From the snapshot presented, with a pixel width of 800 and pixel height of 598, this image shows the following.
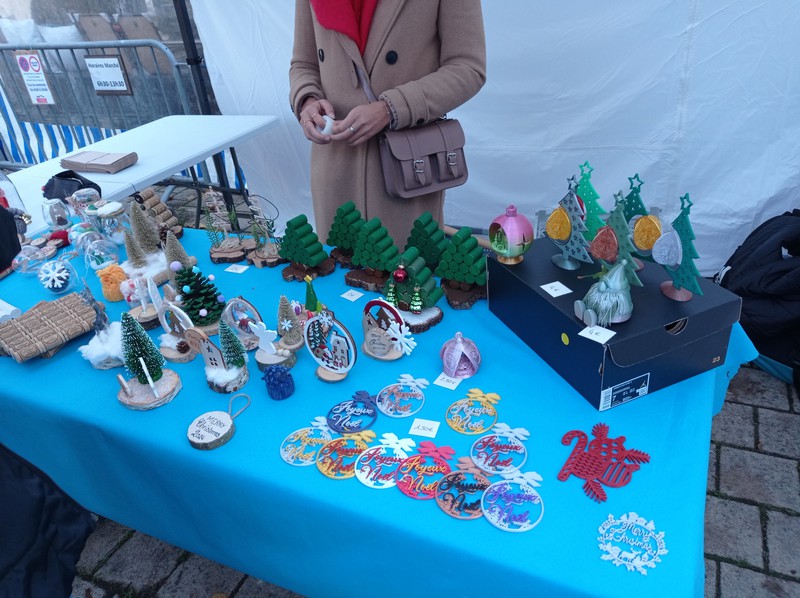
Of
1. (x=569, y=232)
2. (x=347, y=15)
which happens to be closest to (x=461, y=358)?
(x=569, y=232)

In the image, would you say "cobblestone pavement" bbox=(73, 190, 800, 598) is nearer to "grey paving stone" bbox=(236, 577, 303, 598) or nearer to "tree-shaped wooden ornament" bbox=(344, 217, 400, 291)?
"grey paving stone" bbox=(236, 577, 303, 598)

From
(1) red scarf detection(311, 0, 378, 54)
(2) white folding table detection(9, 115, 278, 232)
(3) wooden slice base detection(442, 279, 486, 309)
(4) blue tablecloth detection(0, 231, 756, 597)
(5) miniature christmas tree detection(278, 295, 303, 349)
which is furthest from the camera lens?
(2) white folding table detection(9, 115, 278, 232)

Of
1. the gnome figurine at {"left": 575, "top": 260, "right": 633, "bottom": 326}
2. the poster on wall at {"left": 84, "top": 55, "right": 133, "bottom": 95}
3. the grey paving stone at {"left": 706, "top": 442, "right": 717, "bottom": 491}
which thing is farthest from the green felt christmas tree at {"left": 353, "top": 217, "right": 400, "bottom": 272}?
the poster on wall at {"left": 84, "top": 55, "right": 133, "bottom": 95}

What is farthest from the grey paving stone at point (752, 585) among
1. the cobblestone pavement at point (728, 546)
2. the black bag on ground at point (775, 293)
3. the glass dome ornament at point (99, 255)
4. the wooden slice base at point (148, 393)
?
the glass dome ornament at point (99, 255)

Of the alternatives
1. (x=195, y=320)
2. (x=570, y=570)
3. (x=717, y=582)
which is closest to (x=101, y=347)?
(x=195, y=320)

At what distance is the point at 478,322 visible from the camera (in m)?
1.59

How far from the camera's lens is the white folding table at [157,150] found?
9.14 feet

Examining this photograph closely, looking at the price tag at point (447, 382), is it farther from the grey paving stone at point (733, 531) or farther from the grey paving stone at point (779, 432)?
the grey paving stone at point (779, 432)

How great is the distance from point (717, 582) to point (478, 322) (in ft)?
3.78

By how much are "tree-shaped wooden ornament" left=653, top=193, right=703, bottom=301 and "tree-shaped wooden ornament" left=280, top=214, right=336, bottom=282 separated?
106 cm

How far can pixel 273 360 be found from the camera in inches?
57.3

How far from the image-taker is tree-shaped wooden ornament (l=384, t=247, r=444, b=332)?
61.0 inches

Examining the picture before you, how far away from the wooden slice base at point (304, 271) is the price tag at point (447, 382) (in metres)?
0.69

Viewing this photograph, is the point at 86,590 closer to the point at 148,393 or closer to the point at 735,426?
the point at 148,393
